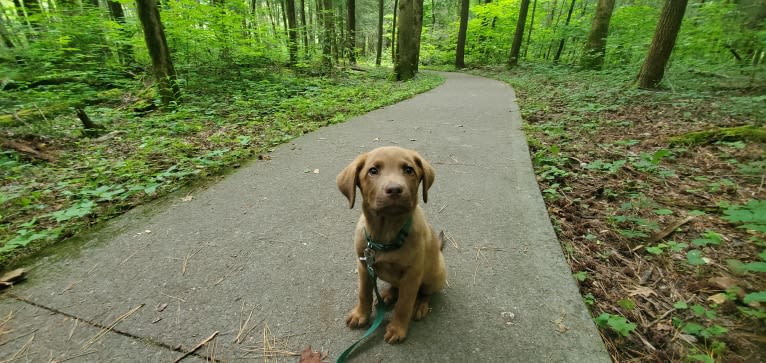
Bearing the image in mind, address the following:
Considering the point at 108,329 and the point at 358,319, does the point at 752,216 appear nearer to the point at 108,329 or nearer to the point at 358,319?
the point at 358,319

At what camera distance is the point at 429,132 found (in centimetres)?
692

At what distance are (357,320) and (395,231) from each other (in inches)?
28.7

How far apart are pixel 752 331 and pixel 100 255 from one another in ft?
16.6

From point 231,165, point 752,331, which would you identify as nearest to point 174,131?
point 231,165

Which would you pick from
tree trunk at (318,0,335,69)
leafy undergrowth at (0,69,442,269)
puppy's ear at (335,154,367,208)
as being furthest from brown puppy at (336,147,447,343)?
tree trunk at (318,0,335,69)

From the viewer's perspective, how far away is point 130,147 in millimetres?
5762

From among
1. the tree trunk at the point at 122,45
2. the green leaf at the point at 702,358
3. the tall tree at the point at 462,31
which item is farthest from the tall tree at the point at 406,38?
the green leaf at the point at 702,358

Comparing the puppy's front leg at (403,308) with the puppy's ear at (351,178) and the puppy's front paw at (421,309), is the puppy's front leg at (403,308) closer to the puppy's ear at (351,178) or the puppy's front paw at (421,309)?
the puppy's front paw at (421,309)

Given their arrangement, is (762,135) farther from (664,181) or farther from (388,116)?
(388,116)

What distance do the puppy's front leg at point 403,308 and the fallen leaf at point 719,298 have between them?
2.16 meters

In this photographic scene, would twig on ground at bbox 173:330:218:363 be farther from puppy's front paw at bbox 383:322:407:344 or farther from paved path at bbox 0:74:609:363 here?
Result: puppy's front paw at bbox 383:322:407:344

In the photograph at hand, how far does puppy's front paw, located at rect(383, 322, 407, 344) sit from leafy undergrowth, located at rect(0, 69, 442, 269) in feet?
10.9

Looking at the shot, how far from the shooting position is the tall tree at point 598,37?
1459 cm

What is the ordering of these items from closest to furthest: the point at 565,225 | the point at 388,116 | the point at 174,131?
the point at 565,225 < the point at 174,131 < the point at 388,116
